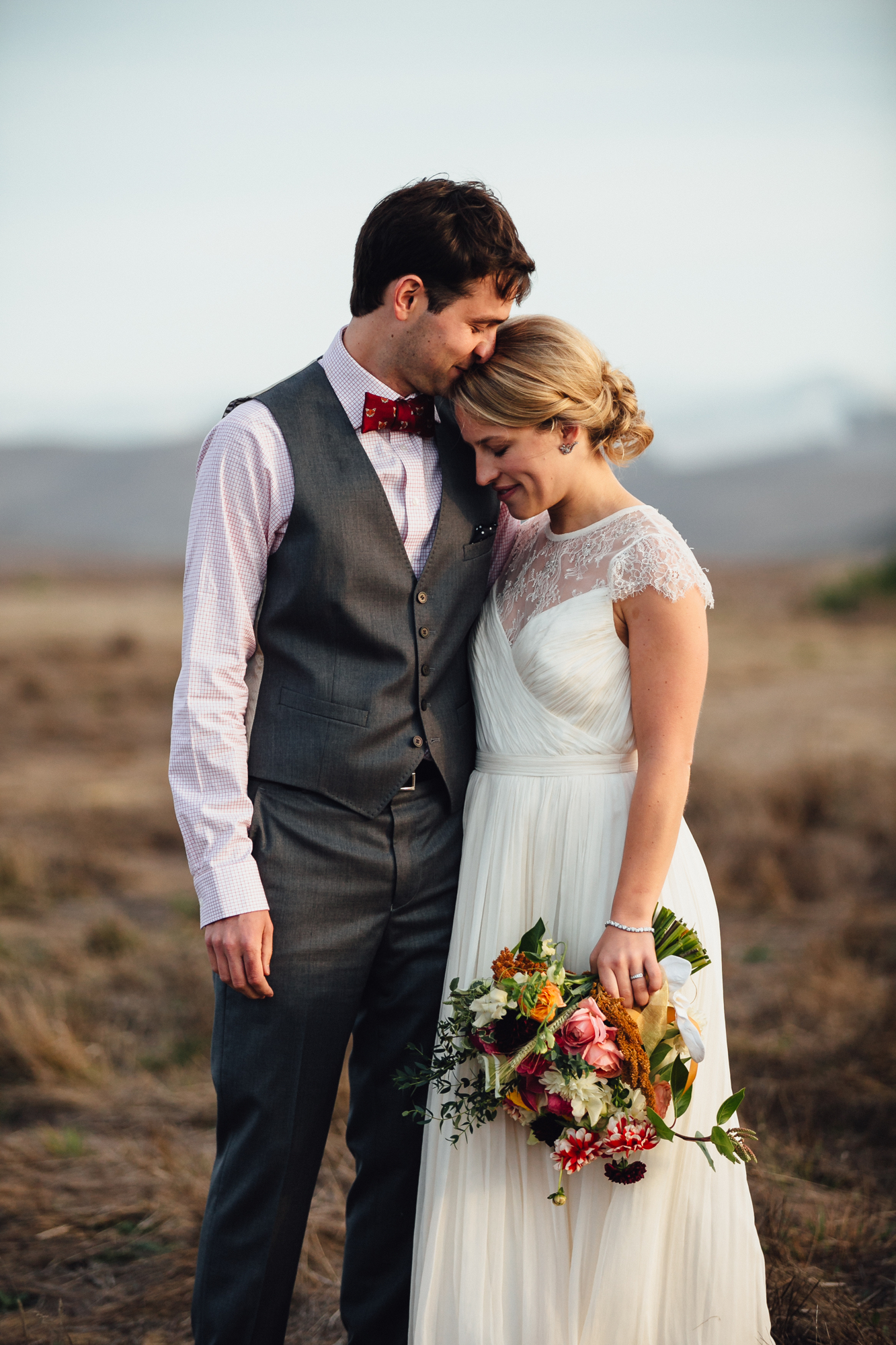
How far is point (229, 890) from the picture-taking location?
2248mm

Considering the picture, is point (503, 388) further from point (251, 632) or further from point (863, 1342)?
point (863, 1342)

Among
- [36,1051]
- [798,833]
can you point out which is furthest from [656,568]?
[798,833]

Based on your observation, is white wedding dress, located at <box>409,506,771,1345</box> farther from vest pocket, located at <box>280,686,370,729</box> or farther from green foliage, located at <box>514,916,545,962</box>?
vest pocket, located at <box>280,686,370,729</box>

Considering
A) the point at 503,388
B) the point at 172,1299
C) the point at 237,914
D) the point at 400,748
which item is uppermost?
the point at 503,388

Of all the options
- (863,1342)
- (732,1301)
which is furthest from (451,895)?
(863,1342)

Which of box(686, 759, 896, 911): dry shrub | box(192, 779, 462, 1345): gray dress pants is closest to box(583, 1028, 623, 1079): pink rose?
box(192, 779, 462, 1345): gray dress pants

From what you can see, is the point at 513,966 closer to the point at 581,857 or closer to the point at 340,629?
the point at 581,857

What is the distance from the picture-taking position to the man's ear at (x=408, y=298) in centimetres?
236

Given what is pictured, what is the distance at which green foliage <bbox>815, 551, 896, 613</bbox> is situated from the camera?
82.5 ft

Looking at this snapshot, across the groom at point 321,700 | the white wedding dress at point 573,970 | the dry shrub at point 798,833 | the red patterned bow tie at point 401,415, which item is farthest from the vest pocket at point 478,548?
the dry shrub at point 798,833

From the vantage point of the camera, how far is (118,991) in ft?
18.6

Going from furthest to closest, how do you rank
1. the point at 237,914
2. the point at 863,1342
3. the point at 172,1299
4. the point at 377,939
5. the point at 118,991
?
1. the point at 118,991
2. the point at 172,1299
3. the point at 863,1342
4. the point at 377,939
5. the point at 237,914

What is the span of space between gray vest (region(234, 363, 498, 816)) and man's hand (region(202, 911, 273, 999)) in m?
0.28

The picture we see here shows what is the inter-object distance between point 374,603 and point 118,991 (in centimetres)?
401
